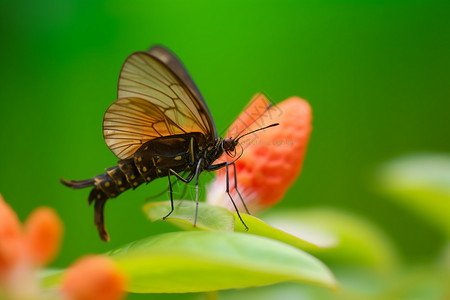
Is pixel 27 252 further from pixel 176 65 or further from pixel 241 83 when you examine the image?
pixel 241 83

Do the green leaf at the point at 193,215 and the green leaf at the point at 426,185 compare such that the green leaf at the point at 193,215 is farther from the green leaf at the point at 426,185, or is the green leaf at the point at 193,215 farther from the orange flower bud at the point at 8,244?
the green leaf at the point at 426,185

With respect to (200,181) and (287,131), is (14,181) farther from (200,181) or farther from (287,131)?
(287,131)

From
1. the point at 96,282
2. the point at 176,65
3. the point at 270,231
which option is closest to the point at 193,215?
the point at 270,231

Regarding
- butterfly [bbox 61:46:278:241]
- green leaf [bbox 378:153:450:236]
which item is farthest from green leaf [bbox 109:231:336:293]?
green leaf [bbox 378:153:450:236]

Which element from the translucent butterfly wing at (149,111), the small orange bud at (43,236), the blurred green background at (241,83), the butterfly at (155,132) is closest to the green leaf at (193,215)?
the butterfly at (155,132)

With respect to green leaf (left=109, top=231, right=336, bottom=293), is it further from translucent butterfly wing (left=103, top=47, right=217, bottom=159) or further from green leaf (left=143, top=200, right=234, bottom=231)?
→ translucent butterfly wing (left=103, top=47, right=217, bottom=159)

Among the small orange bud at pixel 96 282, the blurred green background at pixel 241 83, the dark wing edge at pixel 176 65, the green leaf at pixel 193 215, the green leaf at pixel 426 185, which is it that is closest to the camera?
the small orange bud at pixel 96 282
